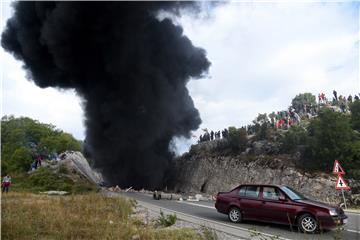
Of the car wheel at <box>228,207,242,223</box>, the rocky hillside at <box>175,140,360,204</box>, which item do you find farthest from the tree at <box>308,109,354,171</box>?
the car wheel at <box>228,207,242,223</box>

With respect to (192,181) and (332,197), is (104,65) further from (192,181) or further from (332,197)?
(332,197)

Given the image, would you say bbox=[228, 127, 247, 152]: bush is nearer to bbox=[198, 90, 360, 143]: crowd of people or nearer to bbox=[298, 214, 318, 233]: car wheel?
bbox=[198, 90, 360, 143]: crowd of people

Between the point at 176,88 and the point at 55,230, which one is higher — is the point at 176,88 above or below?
above

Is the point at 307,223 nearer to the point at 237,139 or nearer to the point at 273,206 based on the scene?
the point at 273,206

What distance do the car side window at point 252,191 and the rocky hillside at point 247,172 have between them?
564 inches

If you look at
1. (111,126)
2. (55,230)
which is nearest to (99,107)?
(111,126)

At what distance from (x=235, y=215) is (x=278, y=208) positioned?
70.2 inches

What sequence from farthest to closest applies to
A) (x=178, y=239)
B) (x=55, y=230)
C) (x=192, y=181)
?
1. (x=192, y=181)
2. (x=55, y=230)
3. (x=178, y=239)

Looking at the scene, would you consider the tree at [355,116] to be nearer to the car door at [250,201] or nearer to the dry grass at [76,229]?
the car door at [250,201]

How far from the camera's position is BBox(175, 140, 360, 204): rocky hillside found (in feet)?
81.6

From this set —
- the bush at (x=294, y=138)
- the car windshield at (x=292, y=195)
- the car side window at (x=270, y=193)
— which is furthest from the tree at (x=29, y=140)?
the car windshield at (x=292, y=195)

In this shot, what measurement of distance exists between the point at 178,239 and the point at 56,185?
23531 mm

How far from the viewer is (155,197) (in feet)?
77.9

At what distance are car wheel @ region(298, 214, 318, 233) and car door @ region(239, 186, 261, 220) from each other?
1560 mm
